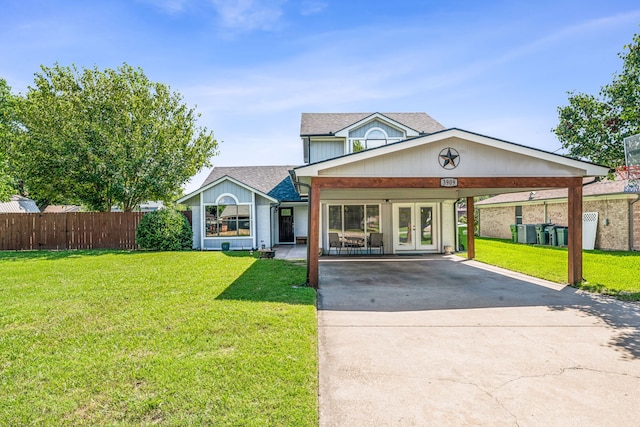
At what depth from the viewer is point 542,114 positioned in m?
17.0

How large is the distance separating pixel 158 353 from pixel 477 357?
3779mm

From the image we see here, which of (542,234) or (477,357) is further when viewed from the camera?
(542,234)

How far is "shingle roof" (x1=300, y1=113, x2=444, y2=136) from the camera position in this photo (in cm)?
1700

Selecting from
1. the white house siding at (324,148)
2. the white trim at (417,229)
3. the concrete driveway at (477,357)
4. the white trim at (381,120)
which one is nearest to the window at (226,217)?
the white house siding at (324,148)

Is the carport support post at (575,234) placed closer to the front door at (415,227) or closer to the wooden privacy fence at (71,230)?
the front door at (415,227)

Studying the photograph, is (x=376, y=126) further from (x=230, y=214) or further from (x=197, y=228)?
(x=197, y=228)

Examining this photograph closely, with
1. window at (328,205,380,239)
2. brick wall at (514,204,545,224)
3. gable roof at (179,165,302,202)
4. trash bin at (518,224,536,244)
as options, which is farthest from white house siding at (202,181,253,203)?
brick wall at (514,204,545,224)

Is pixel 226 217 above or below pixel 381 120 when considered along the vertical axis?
below

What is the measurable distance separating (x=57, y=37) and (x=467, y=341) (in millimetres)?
11258

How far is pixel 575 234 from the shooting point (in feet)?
27.3

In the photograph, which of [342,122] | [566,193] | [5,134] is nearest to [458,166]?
[342,122]

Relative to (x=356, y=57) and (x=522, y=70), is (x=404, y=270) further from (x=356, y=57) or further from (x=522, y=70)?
(x=522, y=70)

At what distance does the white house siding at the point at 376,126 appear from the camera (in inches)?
637

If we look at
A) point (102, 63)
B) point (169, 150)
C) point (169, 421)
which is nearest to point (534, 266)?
point (169, 421)
